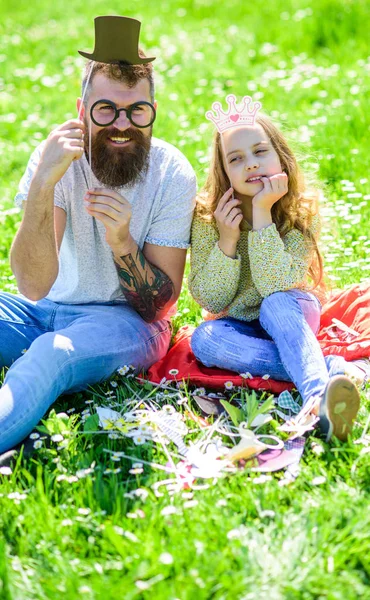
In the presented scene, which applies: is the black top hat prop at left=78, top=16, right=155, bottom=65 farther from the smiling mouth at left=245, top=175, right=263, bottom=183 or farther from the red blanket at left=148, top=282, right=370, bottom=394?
the red blanket at left=148, top=282, right=370, bottom=394

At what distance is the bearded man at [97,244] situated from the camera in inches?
116

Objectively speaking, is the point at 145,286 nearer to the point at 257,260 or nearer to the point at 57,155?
the point at 257,260

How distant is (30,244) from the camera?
3.07 metres

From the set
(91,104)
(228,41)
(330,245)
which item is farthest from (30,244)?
(228,41)

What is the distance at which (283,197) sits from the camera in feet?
11.3

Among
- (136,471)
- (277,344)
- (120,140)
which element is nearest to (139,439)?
(136,471)

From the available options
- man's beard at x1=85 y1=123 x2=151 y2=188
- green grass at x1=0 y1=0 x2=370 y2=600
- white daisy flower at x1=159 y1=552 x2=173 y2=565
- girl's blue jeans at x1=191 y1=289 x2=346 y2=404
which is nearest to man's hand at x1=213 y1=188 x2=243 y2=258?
girl's blue jeans at x1=191 y1=289 x2=346 y2=404

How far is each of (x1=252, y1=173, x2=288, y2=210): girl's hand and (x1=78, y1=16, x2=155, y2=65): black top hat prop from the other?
68 cm

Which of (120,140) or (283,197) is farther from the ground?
(120,140)

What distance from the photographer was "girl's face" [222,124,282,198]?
10.9 ft

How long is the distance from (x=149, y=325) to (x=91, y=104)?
0.91 m

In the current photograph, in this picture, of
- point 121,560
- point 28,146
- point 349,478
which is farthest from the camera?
point 28,146

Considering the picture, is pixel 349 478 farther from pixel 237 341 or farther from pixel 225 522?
pixel 237 341

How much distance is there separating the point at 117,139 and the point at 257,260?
0.72 meters
